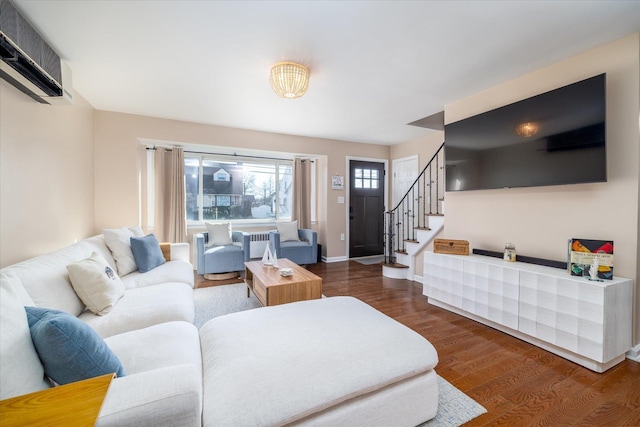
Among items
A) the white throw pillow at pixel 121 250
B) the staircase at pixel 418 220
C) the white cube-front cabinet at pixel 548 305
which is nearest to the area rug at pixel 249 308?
the white throw pillow at pixel 121 250

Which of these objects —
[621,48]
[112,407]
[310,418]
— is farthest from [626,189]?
[112,407]

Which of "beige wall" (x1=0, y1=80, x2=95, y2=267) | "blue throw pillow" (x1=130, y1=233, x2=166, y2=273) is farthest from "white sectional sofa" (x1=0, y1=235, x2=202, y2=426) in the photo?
"beige wall" (x1=0, y1=80, x2=95, y2=267)

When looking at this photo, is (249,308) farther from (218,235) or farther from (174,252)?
(218,235)

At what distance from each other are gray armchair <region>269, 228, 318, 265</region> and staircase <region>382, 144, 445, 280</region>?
133cm

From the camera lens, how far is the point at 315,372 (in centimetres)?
119

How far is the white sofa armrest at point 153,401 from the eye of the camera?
2.69 ft

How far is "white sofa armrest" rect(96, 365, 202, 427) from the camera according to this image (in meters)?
0.82

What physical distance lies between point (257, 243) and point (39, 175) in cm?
320

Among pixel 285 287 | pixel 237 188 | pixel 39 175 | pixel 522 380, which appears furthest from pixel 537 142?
pixel 237 188

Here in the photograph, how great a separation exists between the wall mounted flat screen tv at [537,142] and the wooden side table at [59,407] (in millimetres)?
3230

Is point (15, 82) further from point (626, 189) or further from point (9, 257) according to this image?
point (626, 189)

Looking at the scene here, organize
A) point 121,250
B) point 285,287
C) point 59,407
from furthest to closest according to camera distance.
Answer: point 121,250 < point 285,287 < point 59,407

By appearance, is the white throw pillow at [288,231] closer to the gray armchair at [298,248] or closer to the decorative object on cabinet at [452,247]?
the gray armchair at [298,248]

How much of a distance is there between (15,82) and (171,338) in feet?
7.40
